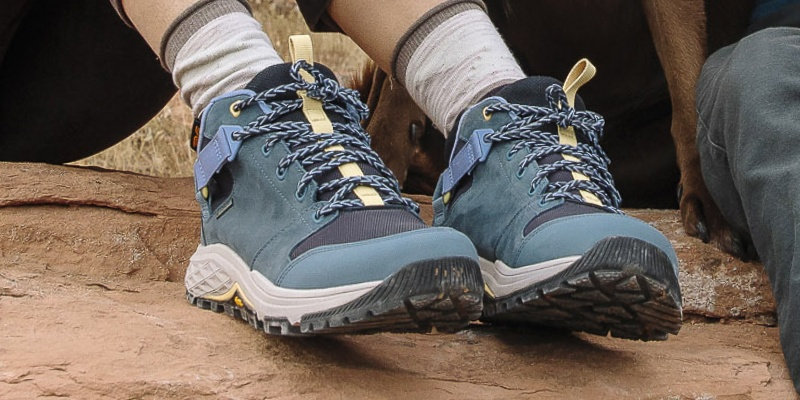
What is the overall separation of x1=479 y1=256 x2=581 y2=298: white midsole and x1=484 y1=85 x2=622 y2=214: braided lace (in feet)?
0.40

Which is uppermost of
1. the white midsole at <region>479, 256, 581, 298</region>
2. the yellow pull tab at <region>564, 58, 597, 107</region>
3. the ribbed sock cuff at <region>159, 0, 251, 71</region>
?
the ribbed sock cuff at <region>159, 0, 251, 71</region>

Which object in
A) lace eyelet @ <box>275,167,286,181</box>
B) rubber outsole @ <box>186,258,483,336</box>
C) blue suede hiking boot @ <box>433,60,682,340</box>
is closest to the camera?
rubber outsole @ <box>186,258,483,336</box>

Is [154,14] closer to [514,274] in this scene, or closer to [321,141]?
[321,141]

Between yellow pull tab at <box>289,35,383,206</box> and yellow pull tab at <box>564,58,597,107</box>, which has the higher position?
yellow pull tab at <box>289,35,383,206</box>

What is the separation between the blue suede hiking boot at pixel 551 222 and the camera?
1244 millimetres

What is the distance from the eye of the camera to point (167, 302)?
154cm

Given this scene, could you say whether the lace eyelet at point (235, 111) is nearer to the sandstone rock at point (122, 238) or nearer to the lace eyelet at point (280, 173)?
the lace eyelet at point (280, 173)

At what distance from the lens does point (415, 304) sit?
1.13m

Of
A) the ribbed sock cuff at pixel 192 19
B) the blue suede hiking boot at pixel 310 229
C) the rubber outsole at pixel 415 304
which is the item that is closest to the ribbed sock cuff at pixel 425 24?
the blue suede hiking boot at pixel 310 229

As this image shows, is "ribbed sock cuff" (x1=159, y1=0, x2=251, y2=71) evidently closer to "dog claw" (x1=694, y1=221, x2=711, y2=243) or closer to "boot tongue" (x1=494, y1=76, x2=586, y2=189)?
"boot tongue" (x1=494, y1=76, x2=586, y2=189)

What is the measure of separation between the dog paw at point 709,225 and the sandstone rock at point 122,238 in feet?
0.08

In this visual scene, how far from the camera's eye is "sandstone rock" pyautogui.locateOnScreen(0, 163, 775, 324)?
1895mm

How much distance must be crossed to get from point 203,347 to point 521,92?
60 cm

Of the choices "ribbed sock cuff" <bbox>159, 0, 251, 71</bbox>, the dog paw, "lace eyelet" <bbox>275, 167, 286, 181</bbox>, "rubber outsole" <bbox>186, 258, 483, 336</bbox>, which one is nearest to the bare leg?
"ribbed sock cuff" <bbox>159, 0, 251, 71</bbox>
